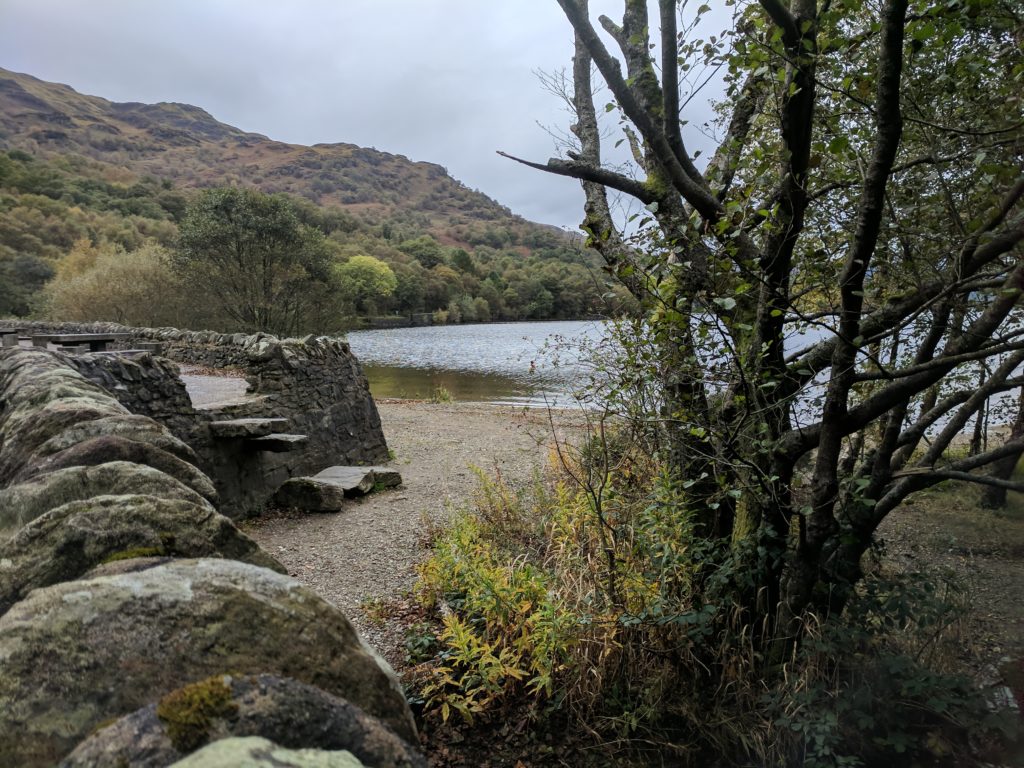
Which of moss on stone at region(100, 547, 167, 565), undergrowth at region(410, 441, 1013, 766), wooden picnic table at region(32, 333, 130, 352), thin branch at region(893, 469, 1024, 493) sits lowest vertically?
undergrowth at region(410, 441, 1013, 766)

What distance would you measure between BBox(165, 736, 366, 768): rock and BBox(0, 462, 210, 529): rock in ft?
3.82

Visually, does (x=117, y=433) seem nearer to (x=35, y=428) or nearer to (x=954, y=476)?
(x=35, y=428)

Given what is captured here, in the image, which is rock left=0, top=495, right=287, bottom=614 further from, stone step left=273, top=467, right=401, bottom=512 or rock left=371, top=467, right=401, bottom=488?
rock left=371, top=467, right=401, bottom=488

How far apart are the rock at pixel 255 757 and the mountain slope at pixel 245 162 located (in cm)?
11392

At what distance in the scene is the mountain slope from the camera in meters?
138

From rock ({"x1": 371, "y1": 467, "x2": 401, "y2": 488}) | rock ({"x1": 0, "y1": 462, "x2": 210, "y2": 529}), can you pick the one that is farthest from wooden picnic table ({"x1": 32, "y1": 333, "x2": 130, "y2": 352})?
rock ({"x1": 0, "y1": 462, "x2": 210, "y2": 529})

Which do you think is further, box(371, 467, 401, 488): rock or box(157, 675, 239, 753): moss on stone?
box(371, 467, 401, 488): rock

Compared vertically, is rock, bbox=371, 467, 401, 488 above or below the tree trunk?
below

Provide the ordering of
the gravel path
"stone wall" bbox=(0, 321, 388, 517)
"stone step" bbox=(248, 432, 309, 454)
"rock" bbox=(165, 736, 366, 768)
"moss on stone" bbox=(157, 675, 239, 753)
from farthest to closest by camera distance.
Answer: "stone step" bbox=(248, 432, 309, 454) → "stone wall" bbox=(0, 321, 388, 517) → the gravel path → "moss on stone" bbox=(157, 675, 239, 753) → "rock" bbox=(165, 736, 366, 768)

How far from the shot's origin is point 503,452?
11016mm

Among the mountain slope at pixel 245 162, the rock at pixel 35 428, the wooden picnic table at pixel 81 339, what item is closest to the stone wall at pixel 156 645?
the rock at pixel 35 428

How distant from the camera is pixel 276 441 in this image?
6773mm

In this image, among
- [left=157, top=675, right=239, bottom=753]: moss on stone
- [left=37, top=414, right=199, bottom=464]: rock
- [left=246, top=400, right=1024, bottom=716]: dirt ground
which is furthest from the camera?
[left=246, top=400, right=1024, bottom=716]: dirt ground

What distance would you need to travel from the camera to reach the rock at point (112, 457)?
7.34 feet
